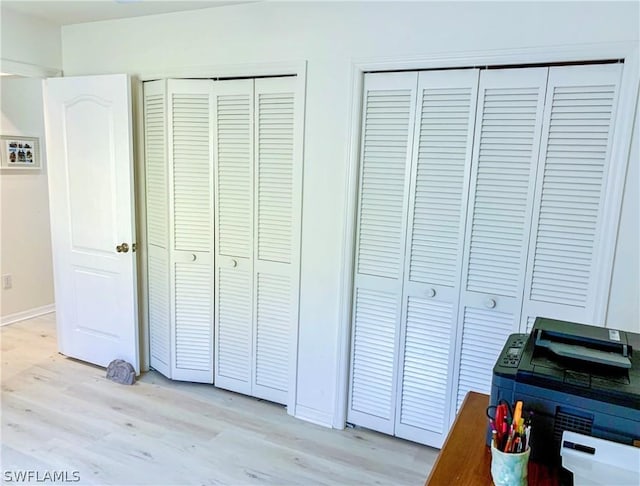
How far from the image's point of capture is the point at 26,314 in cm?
425

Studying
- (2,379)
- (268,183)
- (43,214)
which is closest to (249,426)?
(268,183)

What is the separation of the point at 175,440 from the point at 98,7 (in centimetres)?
254

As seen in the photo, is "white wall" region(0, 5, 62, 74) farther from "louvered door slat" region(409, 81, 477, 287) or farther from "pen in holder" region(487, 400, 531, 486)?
"pen in holder" region(487, 400, 531, 486)

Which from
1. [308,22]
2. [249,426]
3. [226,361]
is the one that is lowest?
[249,426]

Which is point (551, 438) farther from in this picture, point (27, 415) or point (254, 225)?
point (27, 415)

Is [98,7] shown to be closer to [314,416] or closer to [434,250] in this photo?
[434,250]

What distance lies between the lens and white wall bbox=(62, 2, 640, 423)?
1.99 meters

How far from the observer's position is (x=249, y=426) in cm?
267

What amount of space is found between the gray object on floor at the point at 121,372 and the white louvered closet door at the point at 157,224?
192 mm

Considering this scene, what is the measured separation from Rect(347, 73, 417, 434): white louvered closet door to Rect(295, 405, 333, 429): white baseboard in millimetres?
132

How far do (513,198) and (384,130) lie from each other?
0.72m

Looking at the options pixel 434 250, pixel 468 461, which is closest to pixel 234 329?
pixel 434 250

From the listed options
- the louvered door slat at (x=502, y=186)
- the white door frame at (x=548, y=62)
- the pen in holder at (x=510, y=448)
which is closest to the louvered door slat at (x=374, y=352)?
the white door frame at (x=548, y=62)

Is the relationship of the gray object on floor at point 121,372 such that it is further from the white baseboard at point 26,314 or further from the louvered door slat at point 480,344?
the louvered door slat at point 480,344
